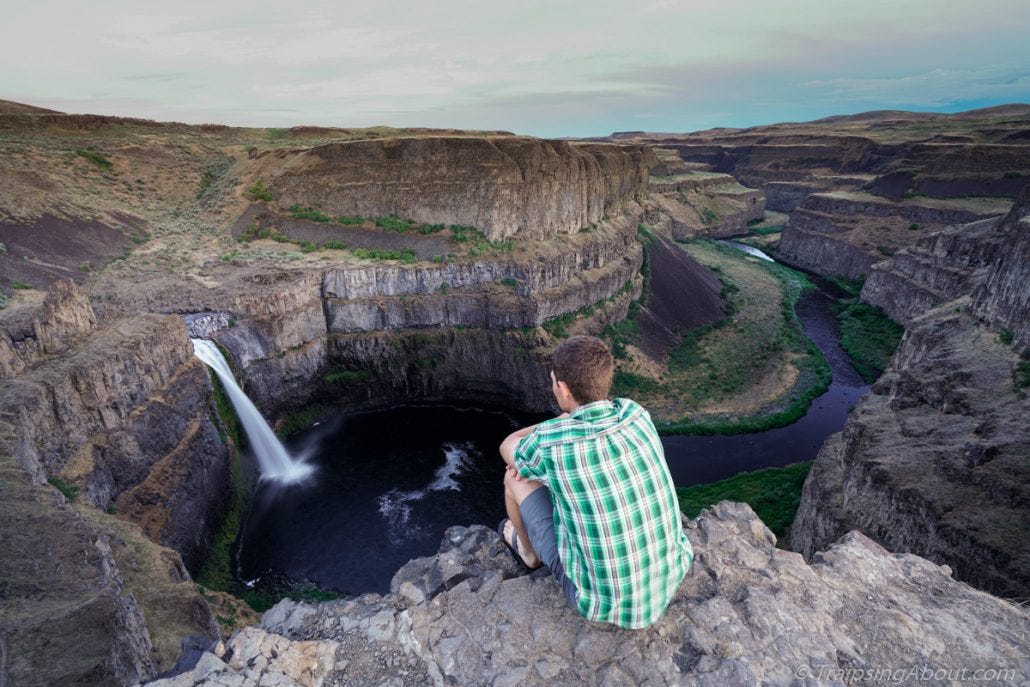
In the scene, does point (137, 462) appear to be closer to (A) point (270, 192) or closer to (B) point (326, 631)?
(B) point (326, 631)

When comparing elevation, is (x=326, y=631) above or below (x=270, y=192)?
below

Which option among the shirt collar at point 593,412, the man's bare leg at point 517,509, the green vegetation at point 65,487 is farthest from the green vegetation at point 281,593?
the shirt collar at point 593,412

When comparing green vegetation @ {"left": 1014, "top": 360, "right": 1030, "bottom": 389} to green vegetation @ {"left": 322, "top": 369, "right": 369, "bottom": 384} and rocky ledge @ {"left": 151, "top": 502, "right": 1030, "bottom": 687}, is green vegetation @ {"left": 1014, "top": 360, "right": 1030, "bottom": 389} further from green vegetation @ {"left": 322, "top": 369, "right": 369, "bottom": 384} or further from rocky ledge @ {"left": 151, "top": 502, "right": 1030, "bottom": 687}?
green vegetation @ {"left": 322, "top": 369, "right": 369, "bottom": 384}

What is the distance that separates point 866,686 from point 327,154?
4157 centimetres

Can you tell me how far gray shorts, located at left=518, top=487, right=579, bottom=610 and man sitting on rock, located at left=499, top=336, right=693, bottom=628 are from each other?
2 centimetres

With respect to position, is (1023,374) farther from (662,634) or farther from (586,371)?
(586,371)

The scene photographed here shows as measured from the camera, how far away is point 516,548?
6246 millimetres

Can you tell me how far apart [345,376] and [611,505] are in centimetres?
3123

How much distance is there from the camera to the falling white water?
87.9 feet

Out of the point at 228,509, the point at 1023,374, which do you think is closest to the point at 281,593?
the point at 228,509

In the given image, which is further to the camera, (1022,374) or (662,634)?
(1022,374)

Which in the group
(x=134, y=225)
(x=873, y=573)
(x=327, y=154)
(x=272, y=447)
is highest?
(x=327, y=154)

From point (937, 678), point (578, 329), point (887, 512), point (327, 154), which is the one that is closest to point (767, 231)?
point (578, 329)

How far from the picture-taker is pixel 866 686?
4.87 meters
